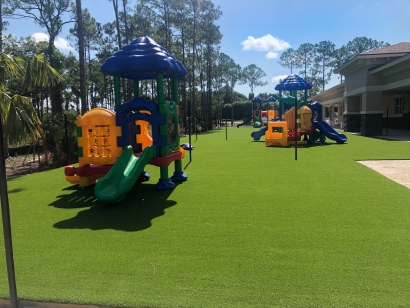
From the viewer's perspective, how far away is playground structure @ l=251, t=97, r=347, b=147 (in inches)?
647

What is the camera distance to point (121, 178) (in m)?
6.12

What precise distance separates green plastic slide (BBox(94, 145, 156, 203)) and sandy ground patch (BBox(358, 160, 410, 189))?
17.6 feet

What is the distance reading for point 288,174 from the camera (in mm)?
8414

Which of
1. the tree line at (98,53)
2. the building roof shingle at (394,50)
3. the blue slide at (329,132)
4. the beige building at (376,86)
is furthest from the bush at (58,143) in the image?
the building roof shingle at (394,50)

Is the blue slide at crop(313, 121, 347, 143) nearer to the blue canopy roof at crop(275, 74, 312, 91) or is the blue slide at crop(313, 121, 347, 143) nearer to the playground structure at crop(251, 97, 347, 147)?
the playground structure at crop(251, 97, 347, 147)

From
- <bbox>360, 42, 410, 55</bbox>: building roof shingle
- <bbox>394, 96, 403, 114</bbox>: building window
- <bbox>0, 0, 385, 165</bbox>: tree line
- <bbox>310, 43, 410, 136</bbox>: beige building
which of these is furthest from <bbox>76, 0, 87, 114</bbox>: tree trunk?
<bbox>394, 96, 403, 114</bbox>: building window

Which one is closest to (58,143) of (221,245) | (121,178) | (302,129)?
(121,178)

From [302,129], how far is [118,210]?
13110 mm

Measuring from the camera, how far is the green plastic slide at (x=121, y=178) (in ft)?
19.0

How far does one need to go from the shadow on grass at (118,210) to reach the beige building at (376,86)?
1579cm

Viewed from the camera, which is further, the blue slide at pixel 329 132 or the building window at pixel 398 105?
the building window at pixel 398 105

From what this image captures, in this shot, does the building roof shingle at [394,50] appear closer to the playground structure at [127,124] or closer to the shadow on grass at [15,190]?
the playground structure at [127,124]

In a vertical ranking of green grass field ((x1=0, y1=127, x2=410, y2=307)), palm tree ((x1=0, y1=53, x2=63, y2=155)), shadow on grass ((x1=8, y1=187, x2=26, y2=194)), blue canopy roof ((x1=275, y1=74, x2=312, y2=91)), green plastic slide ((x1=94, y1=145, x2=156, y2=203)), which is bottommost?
green grass field ((x1=0, y1=127, x2=410, y2=307))

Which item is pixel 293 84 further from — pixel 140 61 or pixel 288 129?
pixel 140 61
